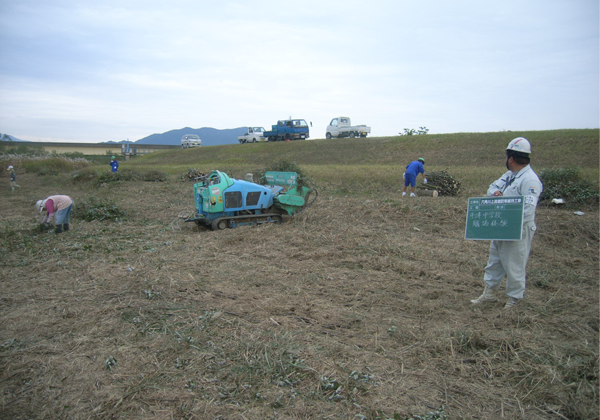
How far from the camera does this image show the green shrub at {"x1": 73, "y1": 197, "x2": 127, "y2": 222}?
10523 millimetres

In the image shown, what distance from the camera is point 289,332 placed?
12.5ft

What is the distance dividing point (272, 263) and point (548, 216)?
750 cm

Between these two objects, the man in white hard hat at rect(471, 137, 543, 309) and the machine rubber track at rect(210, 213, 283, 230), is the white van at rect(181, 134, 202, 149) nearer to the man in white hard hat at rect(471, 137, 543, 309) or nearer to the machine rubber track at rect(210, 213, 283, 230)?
the machine rubber track at rect(210, 213, 283, 230)

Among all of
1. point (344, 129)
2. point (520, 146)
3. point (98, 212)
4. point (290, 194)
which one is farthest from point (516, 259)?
point (344, 129)

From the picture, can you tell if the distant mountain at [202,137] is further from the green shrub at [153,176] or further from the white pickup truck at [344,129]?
the green shrub at [153,176]

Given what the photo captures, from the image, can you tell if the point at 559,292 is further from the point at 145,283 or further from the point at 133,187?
the point at 133,187

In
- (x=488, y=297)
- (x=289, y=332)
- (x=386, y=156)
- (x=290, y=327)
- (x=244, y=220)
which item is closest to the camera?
(x=289, y=332)

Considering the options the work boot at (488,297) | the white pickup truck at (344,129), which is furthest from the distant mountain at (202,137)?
the work boot at (488,297)

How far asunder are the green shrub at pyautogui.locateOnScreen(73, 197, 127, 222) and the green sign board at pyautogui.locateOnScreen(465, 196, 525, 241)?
30.7 feet

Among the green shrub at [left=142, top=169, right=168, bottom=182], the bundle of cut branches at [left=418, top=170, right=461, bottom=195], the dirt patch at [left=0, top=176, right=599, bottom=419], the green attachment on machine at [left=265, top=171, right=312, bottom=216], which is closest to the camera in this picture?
the dirt patch at [left=0, top=176, right=599, bottom=419]

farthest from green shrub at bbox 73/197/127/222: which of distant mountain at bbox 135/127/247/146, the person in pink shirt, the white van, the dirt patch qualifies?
distant mountain at bbox 135/127/247/146

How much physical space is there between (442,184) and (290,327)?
38.5ft

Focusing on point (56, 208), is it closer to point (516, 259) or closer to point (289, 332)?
point (289, 332)

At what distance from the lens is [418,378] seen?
3.10 m
